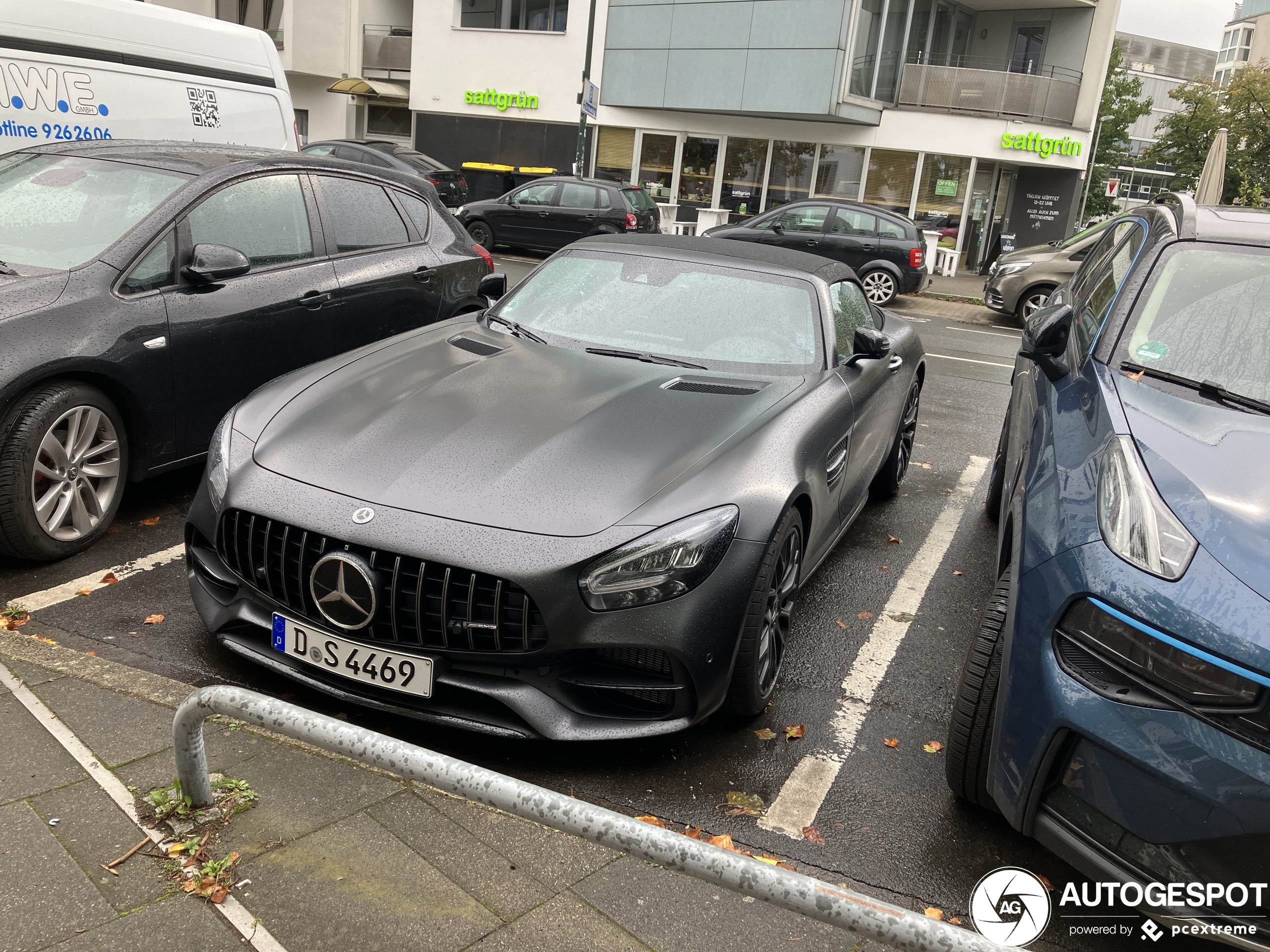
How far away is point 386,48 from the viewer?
3194 cm

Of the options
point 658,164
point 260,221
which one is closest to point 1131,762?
point 260,221

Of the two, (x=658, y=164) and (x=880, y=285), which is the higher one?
(x=658, y=164)

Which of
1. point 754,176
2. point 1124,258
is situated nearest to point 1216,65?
point 754,176

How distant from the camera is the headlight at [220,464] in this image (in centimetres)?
350

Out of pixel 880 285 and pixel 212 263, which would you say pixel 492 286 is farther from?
pixel 880 285

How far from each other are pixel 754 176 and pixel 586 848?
25.4 m

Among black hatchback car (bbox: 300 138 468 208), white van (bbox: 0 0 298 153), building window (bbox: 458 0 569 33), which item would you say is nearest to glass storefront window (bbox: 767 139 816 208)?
building window (bbox: 458 0 569 33)

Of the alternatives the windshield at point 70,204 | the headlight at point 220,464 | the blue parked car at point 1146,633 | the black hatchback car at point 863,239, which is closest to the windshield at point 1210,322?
the blue parked car at point 1146,633

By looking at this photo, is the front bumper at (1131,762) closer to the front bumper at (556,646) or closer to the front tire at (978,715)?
the front tire at (978,715)

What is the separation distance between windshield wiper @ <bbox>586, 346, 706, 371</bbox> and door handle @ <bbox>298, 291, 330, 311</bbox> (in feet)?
5.97

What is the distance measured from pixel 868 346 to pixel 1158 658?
246 centimetres

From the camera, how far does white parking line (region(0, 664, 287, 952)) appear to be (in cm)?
234

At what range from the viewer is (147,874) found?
249 centimetres

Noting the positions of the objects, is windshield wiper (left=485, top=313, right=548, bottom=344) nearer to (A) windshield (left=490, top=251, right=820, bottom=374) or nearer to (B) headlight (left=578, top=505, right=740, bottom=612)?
(A) windshield (left=490, top=251, right=820, bottom=374)
